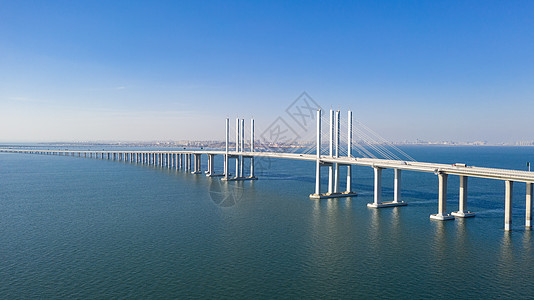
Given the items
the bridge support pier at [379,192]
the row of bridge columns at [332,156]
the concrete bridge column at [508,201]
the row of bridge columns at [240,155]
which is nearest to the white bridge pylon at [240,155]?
the row of bridge columns at [240,155]

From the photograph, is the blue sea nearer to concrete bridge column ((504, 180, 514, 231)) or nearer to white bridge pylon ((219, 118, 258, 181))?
concrete bridge column ((504, 180, 514, 231))

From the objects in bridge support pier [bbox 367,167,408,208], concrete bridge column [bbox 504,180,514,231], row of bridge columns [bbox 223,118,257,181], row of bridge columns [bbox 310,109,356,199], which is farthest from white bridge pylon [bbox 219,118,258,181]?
concrete bridge column [bbox 504,180,514,231]

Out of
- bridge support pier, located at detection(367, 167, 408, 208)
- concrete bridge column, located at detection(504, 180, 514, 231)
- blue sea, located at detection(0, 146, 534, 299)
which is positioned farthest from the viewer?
bridge support pier, located at detection(367, 167, 408, 208)

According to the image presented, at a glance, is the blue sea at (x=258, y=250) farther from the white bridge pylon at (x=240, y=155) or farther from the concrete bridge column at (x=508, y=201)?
the white bridge pylon at (x=240, y=155)

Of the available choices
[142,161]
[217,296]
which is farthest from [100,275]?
[142,161]

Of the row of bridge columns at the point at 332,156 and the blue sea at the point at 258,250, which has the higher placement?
the row of bridge columns at the point at 332,156

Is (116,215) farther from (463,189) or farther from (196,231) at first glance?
(463,189)

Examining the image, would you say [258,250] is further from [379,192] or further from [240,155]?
[240,155]

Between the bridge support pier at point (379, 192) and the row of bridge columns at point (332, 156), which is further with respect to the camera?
the row of bridge columns at point (332, 156)
